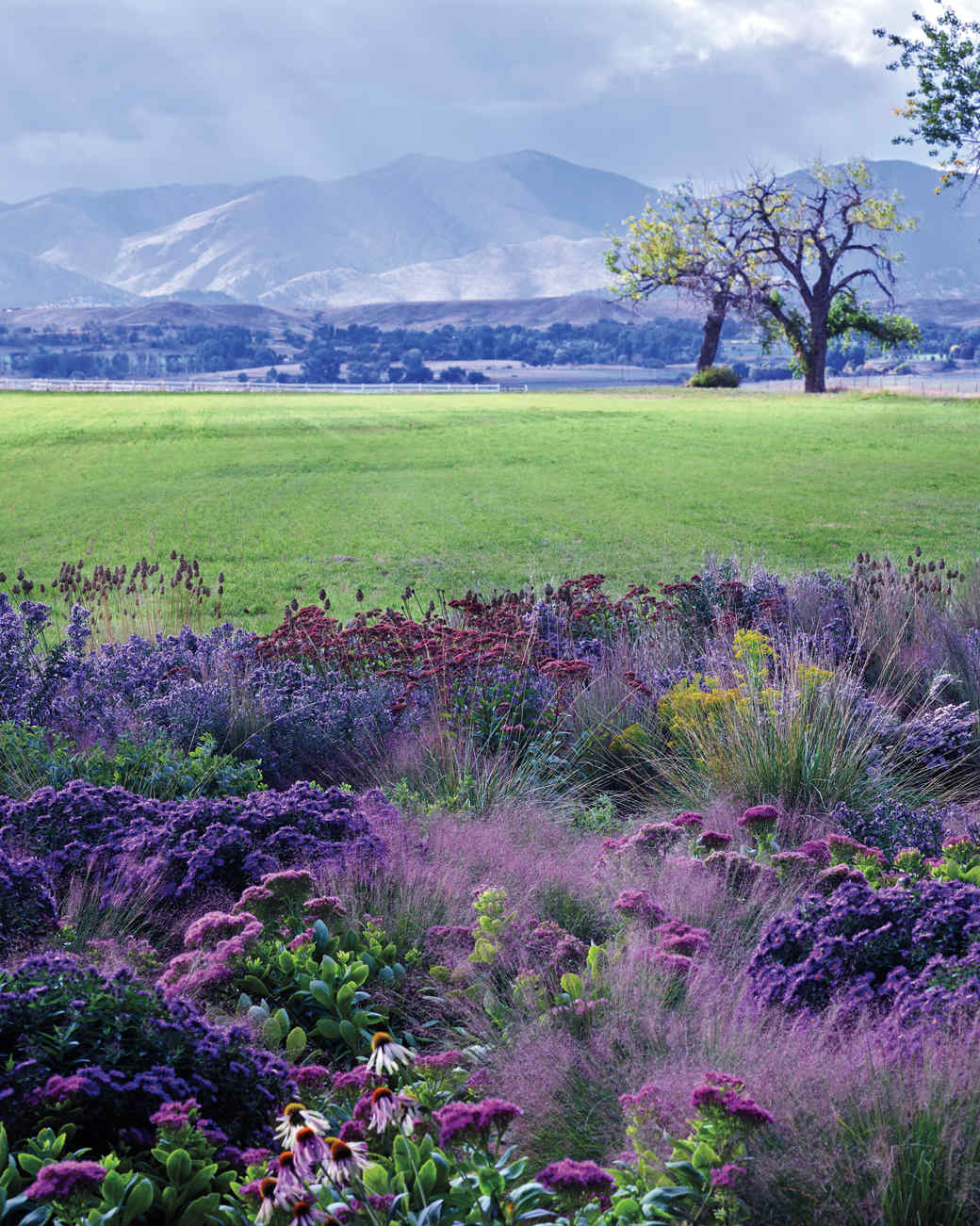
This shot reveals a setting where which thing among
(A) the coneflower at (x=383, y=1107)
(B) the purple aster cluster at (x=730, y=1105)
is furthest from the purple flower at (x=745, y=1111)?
(A) the coneflower at (x=383, y=1107)

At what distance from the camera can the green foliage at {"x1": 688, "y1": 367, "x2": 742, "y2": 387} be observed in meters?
56.3

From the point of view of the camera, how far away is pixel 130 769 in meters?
5.34

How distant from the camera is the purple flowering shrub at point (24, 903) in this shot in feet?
11.9

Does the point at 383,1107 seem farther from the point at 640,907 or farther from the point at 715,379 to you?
the point at 715,379

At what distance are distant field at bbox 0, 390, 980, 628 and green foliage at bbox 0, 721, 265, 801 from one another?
5558 mm

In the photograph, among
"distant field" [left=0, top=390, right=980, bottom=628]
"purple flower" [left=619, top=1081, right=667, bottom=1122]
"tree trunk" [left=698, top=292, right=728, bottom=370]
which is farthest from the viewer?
"tree trunk" [left=698, top=292, right=728, bottom=370]

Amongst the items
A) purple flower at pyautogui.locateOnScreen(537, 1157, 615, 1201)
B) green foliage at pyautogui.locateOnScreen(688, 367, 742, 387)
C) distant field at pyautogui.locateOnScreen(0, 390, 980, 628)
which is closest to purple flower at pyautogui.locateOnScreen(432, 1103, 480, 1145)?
purple flower at pyautogui.locateOnScreen(537, 1157, 615, 1201)

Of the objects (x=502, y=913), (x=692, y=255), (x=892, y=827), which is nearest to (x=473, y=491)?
(x=892, y=827)

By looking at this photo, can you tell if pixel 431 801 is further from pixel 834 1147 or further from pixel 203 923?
pixel 834 1147

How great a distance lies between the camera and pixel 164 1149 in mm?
2584

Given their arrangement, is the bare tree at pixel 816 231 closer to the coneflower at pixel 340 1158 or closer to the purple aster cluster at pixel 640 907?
the purple aster cluster at pixel 640 907

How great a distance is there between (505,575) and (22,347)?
192 metres

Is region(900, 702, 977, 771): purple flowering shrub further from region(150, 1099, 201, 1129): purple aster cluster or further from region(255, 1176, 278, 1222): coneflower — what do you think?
region(255, 1176, 278, 1222): coneflower

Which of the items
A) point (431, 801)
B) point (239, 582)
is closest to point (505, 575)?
point (239, 582)
